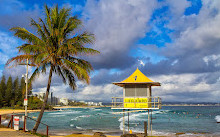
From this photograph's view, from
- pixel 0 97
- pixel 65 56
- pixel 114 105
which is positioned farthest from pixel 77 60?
pixel 0 97

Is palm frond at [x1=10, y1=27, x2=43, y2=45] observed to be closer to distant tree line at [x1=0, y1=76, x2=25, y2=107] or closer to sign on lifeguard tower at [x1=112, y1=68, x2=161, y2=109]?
sign on lifeguard tower at [x1=112, y1=68, x2=161, y2=109]

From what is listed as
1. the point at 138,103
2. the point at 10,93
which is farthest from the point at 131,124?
the point at 10,93

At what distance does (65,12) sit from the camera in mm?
17734

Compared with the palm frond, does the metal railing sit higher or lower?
lower

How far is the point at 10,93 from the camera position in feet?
351

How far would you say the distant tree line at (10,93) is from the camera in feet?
347

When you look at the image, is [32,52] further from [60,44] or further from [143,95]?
[143,95]

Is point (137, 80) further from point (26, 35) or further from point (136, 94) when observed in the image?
point (26, 35)

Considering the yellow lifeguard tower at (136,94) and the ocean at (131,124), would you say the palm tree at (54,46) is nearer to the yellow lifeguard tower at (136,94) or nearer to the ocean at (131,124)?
the yellow lifeguard tower at (136,94)

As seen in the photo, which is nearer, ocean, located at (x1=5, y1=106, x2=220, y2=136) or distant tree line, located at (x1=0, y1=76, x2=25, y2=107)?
ocean, located at (x1=5, y1=106, x2=220, y2=136)

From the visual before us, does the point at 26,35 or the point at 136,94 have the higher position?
the point at 26,35

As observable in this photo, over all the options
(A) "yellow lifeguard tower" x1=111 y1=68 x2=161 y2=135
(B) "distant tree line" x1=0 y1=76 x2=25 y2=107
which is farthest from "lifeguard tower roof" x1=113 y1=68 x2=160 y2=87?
(B) "distant tree line" x1=0 y1=76 x2=25 y2=107

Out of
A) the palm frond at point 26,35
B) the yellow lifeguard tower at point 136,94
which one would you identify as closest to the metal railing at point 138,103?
the yellow lifeguard tower at point 136,94

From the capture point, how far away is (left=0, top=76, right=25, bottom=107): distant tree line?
10588 cm
